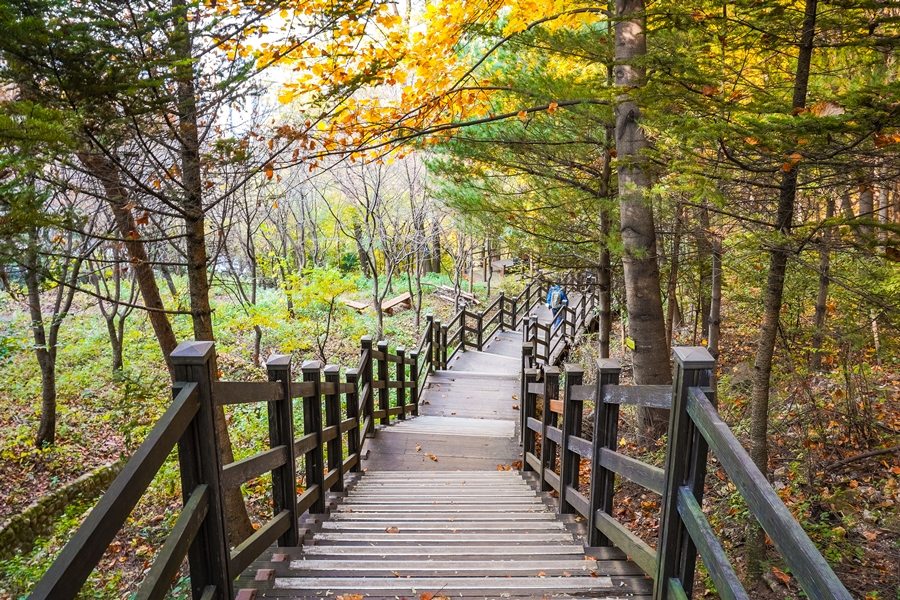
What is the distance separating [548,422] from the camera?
5320mm

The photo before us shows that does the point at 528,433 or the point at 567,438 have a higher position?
the point at 567,438

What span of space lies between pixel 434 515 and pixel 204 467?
2647 mm

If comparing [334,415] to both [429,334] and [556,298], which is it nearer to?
[429,334]

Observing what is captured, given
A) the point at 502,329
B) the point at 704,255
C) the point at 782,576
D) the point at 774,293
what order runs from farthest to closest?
the point at 502,329, the point at 704,255, the point at 774,293, the point at 782,576

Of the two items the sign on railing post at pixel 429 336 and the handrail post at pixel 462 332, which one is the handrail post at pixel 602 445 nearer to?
the sign on railing post at pixel 429 336

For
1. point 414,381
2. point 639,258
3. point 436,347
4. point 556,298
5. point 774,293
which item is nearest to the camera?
point 774,293

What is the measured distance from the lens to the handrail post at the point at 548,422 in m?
5.26

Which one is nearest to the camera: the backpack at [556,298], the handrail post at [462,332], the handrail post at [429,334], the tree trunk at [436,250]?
the handrail post at [429,334]

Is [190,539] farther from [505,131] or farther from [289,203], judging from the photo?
[289,203]

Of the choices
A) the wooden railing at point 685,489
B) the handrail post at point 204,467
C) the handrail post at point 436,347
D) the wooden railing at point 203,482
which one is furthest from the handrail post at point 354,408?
the handrail post at point 436,347

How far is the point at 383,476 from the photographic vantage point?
6734 millimetres

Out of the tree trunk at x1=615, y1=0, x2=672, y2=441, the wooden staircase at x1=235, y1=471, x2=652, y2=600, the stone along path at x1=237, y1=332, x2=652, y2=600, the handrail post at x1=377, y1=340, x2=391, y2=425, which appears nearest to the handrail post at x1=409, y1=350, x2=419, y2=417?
the handrail post at x1=377, y1=340, x2=391, y2=425

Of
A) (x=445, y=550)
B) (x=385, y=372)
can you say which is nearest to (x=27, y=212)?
(x=445, y=550)

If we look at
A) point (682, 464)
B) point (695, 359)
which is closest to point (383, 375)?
point (682, 464)
